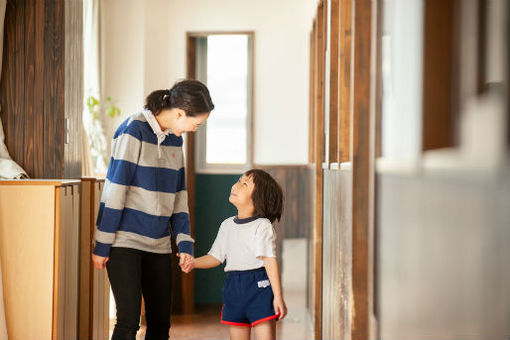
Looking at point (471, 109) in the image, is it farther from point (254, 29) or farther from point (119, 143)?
point (254, 29)

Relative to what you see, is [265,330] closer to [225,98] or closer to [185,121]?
[185,121]

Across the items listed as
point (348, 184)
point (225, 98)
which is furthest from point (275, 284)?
point (225, 98)

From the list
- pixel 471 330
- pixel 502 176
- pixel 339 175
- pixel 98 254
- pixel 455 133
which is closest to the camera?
pixel 502 176

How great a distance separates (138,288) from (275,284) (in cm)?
52

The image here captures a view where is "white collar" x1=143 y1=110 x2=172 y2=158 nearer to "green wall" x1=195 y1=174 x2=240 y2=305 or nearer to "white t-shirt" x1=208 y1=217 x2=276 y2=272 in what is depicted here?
"white t-shirt" x1=208 y1=217 x2=276 y2=272

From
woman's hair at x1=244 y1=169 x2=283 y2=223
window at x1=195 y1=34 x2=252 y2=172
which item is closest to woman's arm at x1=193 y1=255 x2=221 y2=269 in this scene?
woman's hair at x1=244 y1=169 x2=283 y2=223

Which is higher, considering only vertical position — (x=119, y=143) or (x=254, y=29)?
(x=254, y=29)

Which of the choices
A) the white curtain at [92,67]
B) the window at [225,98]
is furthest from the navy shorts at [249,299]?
the window at [225,98]

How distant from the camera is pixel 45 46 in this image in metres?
3.36

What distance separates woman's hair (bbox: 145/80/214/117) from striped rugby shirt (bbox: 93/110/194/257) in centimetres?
6

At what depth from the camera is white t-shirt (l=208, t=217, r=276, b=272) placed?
2641 millimetres

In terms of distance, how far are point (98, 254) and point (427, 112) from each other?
60.0 inches

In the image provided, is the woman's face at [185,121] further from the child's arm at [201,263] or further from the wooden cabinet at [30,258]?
the wooden cabinet at [30,258]

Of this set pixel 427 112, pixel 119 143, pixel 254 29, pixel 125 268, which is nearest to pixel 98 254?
pixel 125 268
